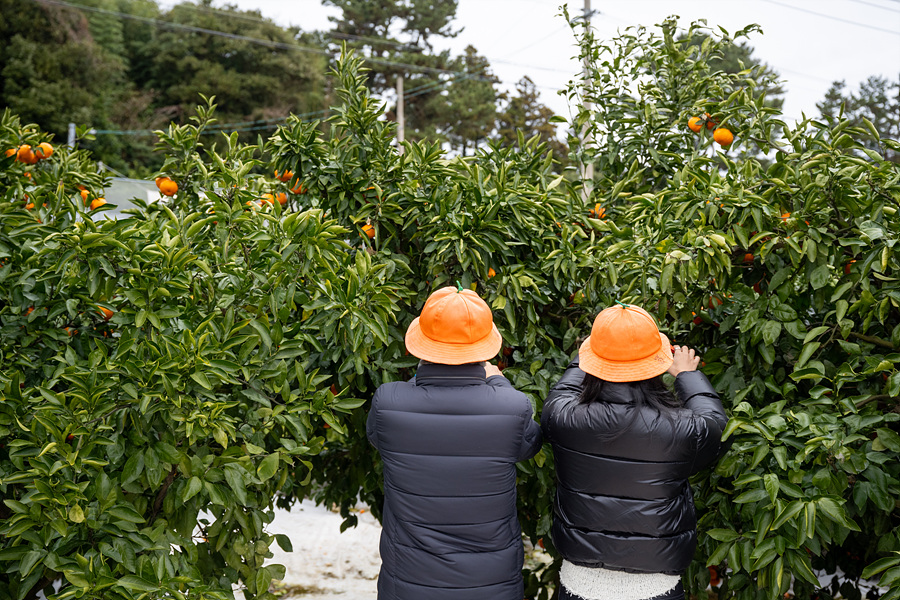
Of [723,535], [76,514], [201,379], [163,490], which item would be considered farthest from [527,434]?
[76,514]

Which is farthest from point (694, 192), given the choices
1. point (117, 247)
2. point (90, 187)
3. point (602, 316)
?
point (90, 187)

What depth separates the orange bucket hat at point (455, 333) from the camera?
195 centimetres

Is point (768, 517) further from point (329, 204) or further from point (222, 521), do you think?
point (329, 204)

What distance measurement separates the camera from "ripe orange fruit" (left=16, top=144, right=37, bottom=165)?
2918 millimetres

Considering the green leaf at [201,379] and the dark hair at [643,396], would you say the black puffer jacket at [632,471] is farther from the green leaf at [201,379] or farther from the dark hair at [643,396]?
the green leaf at [201,379]

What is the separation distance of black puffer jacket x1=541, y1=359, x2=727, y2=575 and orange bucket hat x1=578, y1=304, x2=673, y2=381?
0.05 metres

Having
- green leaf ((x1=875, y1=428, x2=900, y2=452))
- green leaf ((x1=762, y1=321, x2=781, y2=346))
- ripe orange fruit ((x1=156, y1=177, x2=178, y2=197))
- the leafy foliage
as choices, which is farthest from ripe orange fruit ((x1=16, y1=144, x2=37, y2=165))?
green leaf ((x1=875, y1=428, x2=900, y2=452))

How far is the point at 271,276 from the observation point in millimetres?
2121

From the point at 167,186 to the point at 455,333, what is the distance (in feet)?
5.16

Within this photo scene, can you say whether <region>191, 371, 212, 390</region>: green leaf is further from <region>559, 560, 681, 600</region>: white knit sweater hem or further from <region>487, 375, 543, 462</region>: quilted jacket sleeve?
<region>559, 560, 681, 600</region>: white knit sweater hem

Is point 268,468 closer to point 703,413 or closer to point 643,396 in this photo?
point 643,396

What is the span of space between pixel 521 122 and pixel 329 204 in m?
20.9

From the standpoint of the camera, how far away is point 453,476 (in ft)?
6.31

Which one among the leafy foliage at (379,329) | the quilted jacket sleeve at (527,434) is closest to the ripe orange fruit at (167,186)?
the leafy foliage at (379,329)
